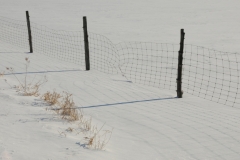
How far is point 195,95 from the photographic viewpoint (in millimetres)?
8695

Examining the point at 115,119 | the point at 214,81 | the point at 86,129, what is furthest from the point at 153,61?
the point at 86,129

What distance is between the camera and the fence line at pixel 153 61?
31.3 feet

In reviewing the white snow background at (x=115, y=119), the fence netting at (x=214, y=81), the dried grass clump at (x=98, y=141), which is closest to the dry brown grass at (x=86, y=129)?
the dried grass clump at (x=98, y=141)

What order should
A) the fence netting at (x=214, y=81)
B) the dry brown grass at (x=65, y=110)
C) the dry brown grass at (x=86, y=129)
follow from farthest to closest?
the fence netting at (x=214, y=81) → the dry brown grass at (x=65, y=110) → the dry brown grass at (x=86, y=129)

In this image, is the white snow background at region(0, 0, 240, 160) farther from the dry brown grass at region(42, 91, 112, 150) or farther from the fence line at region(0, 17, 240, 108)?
the fence line at region(0, 17, 240, 108)

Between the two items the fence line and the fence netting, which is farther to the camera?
the fence line

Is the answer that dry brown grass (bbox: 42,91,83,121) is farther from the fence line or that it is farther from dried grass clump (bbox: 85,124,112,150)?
the fence line

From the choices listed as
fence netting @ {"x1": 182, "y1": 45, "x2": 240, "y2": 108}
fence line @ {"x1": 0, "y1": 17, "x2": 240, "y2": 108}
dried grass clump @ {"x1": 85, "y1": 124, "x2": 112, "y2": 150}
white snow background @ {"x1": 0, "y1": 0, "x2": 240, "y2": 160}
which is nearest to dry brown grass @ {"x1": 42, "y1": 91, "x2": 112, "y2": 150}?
dried grass clump @ {"x1": 85, "y1": 124, "x2": 112, "y2": 150}

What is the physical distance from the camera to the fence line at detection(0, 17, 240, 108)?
9531 millimetres

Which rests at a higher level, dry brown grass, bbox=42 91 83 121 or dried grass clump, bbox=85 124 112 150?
dry brown grass, bbox=42 91 83 121

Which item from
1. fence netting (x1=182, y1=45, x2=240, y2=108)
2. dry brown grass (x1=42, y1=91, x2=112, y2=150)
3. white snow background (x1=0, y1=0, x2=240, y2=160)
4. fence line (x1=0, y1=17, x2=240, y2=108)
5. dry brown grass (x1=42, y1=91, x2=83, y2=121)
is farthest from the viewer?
fence line (x1=0, y1=17, x2=240, y2=108)

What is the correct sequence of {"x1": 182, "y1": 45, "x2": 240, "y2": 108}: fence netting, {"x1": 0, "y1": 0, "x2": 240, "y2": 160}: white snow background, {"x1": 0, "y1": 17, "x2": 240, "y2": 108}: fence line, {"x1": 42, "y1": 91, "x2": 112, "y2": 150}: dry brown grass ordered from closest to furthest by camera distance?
1. {"x1": 0, "y1": 0, "x2": 240, "y2": 160}: white snow background
2. {"x1": 42, "y1": 91, "x2": 112, "y2": 150}: dry brown grass
3. {"x1": 182, "y1": 45, "x2": 240, "y2": 108}: fence netting
4. {"x1": 0, "y1": 17, "x2": 240, "y2": 108}: fence line

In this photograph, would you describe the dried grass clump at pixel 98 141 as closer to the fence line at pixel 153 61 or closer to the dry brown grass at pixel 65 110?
the dry brown grass at pixel 65 110

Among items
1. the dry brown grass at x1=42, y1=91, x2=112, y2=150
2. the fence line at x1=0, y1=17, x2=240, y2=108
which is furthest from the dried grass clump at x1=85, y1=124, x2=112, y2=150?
the fence line at x1=0, y1=17, x2=240, y2=108
